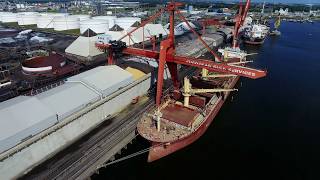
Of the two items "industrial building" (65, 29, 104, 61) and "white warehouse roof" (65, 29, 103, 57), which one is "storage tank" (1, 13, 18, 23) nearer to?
"industrial building" (65, 29, 104, 61)

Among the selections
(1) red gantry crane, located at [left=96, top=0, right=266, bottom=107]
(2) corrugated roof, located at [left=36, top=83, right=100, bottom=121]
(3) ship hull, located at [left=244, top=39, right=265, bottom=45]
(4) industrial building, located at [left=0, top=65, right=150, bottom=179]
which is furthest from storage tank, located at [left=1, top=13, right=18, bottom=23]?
(2) corrugated roof, located at [left=36, top=83, right=100, bottom=121]

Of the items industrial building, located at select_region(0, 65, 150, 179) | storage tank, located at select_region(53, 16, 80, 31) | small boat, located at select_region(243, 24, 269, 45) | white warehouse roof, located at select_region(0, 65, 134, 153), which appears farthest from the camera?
storage tank, located at select_region(53, 16, 80, 31)

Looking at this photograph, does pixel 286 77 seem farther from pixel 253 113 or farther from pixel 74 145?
pixel 74 145

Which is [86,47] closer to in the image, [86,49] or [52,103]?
[86,49]

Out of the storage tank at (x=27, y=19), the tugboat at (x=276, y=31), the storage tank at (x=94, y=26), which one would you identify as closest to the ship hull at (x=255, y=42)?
the tugboat at (x=276, y=31)

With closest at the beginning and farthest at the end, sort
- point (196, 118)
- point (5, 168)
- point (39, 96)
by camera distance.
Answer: point (5, 168)
point (39, 96)
point (196, 118)

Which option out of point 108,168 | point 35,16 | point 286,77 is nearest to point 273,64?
point 286,77

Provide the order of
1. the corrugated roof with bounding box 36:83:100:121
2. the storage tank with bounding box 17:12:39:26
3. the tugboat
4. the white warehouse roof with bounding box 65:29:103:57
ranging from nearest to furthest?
the corrugated roof with bounding box 36:83:100:121
the white warehouse roof with bounding box 65:29:103:57
the storage tank with bounding box 17:12:39:26
the tugboat
